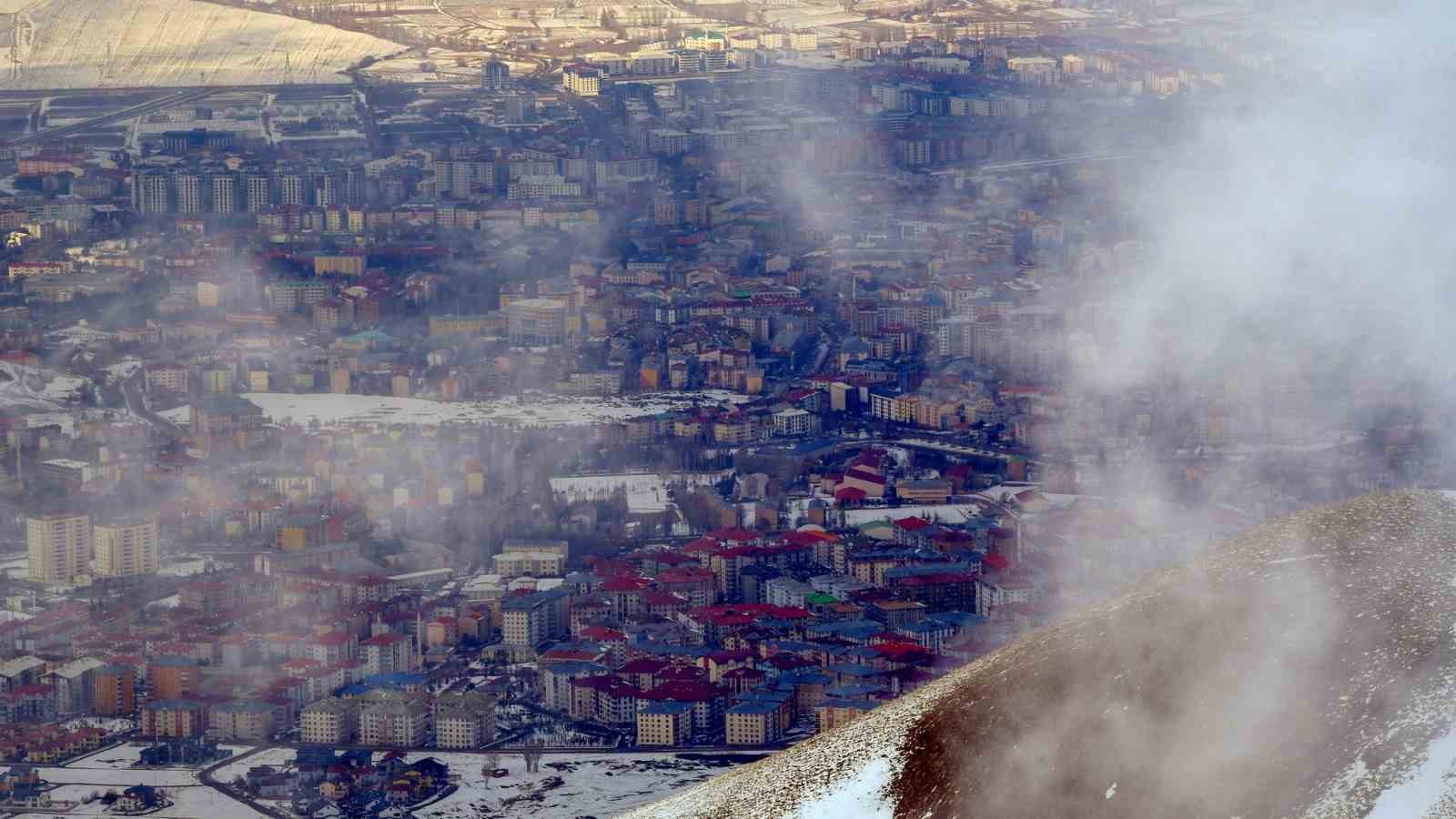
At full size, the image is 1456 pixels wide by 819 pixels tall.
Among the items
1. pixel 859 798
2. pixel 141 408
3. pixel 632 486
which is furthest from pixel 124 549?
pixel 859 798

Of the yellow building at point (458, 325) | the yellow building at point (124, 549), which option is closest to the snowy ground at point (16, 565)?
the yellow building at point (124, 549)

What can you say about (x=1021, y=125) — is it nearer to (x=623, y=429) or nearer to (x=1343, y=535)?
(x=623, y=429)

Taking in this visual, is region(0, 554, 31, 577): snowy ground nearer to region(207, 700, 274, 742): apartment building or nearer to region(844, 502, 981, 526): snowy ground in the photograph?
region(207, 700, 274, 742): apartment building

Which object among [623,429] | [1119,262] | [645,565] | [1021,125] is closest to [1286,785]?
[645,565]

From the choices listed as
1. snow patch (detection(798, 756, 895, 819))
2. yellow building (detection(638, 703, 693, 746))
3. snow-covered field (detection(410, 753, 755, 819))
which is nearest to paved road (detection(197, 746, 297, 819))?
snow-covered field (detection(410, 753, 755, 819))

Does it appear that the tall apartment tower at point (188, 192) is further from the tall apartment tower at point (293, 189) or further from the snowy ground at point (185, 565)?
the snowy ground at point (185, 565)
